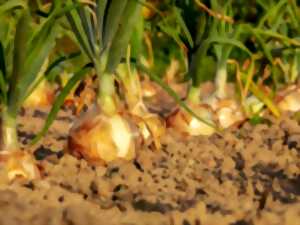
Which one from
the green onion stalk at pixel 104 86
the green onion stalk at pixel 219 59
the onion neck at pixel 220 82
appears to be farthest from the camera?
A: the onion neck at pixel 220 82

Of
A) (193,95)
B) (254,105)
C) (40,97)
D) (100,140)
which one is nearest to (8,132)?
(100,140)

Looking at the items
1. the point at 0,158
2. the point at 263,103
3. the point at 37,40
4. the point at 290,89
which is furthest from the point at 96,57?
the point at 290,89

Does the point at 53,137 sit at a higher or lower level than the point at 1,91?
lower

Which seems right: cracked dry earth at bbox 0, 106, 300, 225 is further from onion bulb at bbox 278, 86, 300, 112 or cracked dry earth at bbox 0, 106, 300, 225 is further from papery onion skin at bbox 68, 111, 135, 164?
onion bulb at bbox 278, 86, 300, 112

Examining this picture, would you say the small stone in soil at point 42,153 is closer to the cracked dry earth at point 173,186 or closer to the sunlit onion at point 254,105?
the cracked dry earth at point 173,186

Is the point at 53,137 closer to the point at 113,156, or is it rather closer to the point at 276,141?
the point at 113,156

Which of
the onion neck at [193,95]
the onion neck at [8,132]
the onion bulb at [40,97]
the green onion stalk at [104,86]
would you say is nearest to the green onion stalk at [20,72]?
the onion neck at [8,132]
